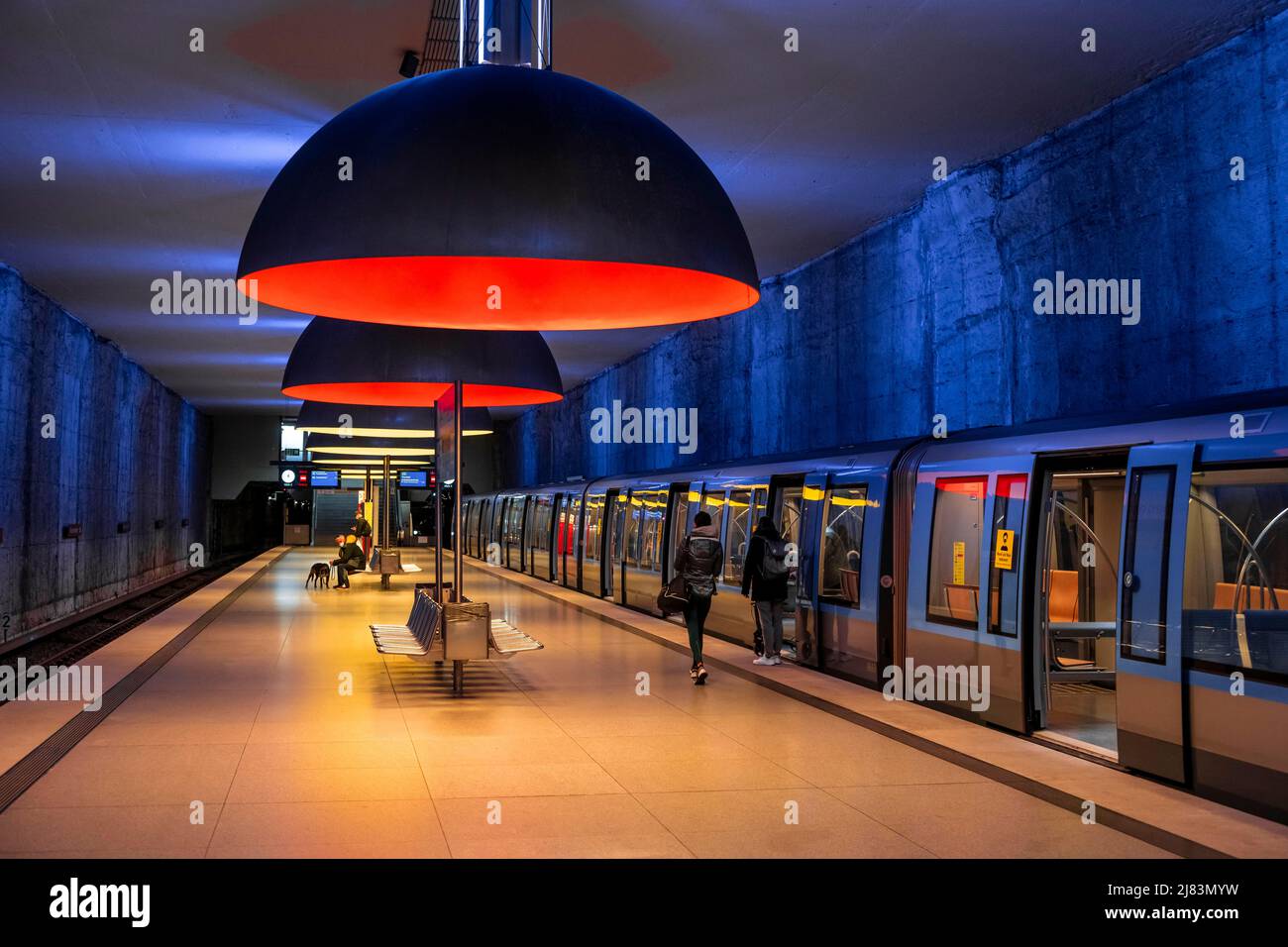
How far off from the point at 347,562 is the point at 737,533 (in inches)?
613

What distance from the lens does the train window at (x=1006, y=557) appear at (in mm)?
10789

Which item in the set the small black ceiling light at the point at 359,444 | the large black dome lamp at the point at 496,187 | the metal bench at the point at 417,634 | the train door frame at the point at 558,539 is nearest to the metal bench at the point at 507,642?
the metal bench at the point at 417,634

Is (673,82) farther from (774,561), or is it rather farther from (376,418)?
(376,418)

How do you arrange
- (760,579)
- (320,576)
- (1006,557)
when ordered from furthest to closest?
(320,576), (760,579), (1006,557)

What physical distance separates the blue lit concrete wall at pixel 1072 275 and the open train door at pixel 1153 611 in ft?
5.30

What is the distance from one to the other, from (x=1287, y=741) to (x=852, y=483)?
23.6ft

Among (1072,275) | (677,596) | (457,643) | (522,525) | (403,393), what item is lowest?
(457,643)

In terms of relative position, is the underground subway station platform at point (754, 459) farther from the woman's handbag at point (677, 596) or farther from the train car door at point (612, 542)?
the train car door at point (612, 542)

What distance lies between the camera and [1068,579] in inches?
555

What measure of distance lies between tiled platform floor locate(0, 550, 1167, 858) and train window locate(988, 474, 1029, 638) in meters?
1.57

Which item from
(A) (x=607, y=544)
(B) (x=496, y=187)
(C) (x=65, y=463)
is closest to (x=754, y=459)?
(A) (x=607, y=544)

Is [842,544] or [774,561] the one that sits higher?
[842,544]

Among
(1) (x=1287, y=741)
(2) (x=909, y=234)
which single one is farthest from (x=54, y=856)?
(2) (x=909, y=234)
